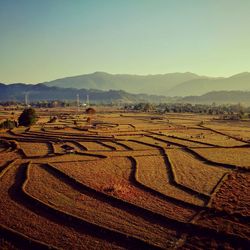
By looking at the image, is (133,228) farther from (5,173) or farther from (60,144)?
(60,144)

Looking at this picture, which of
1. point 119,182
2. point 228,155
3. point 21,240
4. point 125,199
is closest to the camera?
point 21,240

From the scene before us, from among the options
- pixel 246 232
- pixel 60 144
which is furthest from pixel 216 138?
pixel 246 232

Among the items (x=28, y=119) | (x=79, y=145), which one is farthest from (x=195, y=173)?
(x=28, y=119)

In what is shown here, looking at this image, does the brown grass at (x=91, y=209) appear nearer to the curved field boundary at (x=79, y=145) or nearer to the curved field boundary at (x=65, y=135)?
the curved field boundary at (x=79, y=145)

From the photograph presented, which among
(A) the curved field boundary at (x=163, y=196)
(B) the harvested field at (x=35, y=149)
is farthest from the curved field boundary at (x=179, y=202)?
(B) the harvested field at (x=35, y=149)

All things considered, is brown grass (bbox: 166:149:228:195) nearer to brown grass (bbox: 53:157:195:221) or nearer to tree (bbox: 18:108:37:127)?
brown grass (bbox: 53:157:195:221)

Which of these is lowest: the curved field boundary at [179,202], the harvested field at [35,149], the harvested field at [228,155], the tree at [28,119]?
the harvested field at [228,155]

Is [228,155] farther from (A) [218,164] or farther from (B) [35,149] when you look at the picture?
(B) [35,149]
